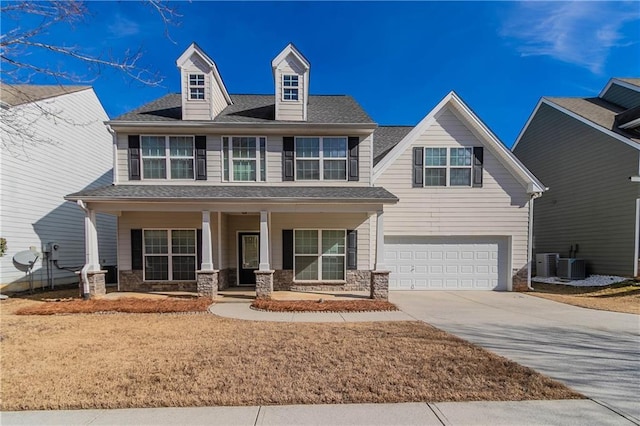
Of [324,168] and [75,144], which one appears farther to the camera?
[75,144]

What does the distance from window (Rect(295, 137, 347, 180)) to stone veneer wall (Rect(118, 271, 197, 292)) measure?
18.7 ft

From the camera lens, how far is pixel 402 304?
9359mm

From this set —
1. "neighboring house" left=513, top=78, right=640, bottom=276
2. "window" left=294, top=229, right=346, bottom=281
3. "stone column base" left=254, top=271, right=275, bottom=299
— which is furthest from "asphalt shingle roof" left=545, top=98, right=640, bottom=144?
"stone column base" left=254, top=271, right=275, bottom=299

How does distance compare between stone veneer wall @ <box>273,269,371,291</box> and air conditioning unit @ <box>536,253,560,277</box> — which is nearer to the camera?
stone veneer wall @ <box>273,269,371,291</box>

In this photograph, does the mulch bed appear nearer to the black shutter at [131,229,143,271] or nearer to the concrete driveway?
the black shutter at [131,229,143,271]

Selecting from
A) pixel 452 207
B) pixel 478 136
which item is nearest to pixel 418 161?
pixel 452 207

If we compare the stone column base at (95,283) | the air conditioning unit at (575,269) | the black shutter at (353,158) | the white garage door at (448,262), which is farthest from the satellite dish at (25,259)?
the air conditioning unit at (575,269)

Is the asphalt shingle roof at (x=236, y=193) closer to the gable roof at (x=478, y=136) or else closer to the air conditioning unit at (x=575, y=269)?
the gable roof at (x=478, y=136)

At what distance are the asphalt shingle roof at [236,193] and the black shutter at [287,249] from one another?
168 cm

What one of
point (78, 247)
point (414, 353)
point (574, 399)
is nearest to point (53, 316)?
point (78, 247)

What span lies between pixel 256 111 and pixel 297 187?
3777mm

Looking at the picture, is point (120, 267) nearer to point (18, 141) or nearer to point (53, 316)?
point (53, 316)

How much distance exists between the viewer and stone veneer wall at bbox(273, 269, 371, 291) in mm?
11273

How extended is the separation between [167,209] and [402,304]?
7885mm
